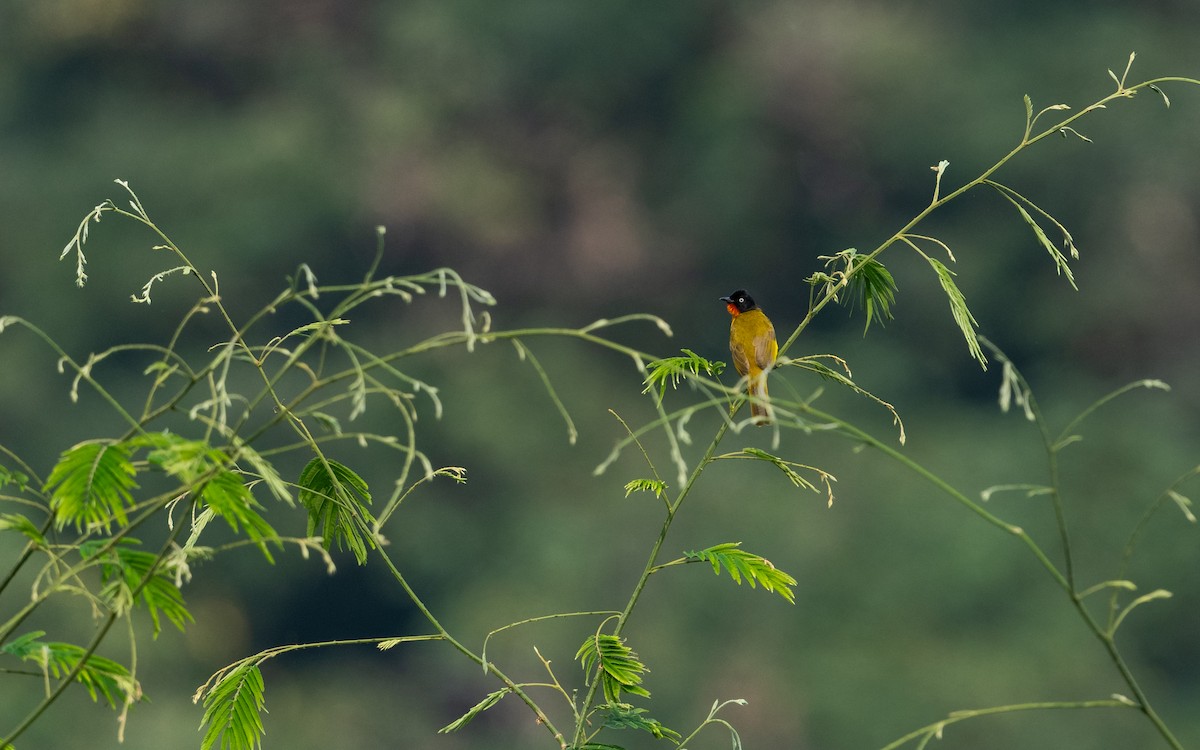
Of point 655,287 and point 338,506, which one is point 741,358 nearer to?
point 338,506

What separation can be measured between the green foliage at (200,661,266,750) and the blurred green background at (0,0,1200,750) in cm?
1439

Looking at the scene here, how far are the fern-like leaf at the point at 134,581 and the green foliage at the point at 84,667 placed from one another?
0.11 feet

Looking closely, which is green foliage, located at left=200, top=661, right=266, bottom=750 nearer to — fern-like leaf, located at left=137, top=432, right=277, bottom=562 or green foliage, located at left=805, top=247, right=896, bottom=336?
fern-like leaf, located at left=137, top=432, right=277, bottom=562

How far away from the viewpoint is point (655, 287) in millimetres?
21969

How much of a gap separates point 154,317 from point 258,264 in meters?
1.53

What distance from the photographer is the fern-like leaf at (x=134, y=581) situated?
85 cm

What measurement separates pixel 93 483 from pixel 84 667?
110 millimetres

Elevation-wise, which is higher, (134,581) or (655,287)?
(134,581)

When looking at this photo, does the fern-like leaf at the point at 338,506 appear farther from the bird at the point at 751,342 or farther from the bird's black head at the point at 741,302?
the bird's black head at the point at 741,302

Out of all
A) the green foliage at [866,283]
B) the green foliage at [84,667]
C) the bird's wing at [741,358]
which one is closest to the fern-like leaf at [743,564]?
the green foliage at [866,283]

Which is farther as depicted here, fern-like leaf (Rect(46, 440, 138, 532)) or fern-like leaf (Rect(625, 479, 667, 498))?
fern-like leaf (Rect(625, 479, 667, 498))

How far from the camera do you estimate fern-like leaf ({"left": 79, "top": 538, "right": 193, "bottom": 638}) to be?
846 millimetres

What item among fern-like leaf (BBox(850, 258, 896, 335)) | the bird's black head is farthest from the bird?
fern-like leaf (BBox(850, 258, 896, 335))

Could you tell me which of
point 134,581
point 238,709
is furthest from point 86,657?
point 238,709
